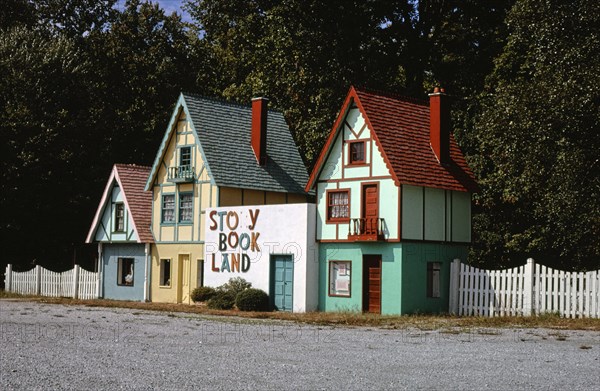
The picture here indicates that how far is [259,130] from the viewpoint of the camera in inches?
1704

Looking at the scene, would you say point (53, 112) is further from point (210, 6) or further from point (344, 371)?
point (344, 371)

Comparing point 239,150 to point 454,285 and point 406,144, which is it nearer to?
point 406,144

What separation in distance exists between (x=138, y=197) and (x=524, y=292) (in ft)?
70.1

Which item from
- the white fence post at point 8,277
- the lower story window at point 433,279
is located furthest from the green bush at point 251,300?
the white fence post at point 8,277

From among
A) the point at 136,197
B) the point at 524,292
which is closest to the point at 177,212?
the point at 136,197

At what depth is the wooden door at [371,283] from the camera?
34969 mm

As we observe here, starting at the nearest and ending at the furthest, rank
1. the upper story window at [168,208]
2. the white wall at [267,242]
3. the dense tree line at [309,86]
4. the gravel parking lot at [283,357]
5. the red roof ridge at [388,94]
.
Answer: the gravel parking lot at [283,357]
the dense tree line at [309,86]
the red roof ridge at [388,94]
the white wall at [267,242]
the upper story window at [168,208]

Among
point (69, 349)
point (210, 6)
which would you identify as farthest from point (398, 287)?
point (210, 6)

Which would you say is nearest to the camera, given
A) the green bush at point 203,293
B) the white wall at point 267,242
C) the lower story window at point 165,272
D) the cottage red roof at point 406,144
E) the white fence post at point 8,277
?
the cottage red roof at point 406,144

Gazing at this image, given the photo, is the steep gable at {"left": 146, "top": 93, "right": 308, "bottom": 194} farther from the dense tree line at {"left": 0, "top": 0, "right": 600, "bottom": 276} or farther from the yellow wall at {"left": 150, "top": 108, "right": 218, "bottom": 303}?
the dense tree line at {"left": 0, "top": 0, "right": 600, "bottom": 276}

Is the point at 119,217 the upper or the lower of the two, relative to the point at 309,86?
lower

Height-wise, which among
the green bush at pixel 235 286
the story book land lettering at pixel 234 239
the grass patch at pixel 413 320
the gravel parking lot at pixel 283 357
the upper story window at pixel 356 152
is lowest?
the grass patch at pixel 413 320

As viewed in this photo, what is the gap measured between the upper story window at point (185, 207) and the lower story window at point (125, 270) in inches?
170

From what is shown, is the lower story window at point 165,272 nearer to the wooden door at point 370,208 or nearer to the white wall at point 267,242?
the white wall at point 267,242
